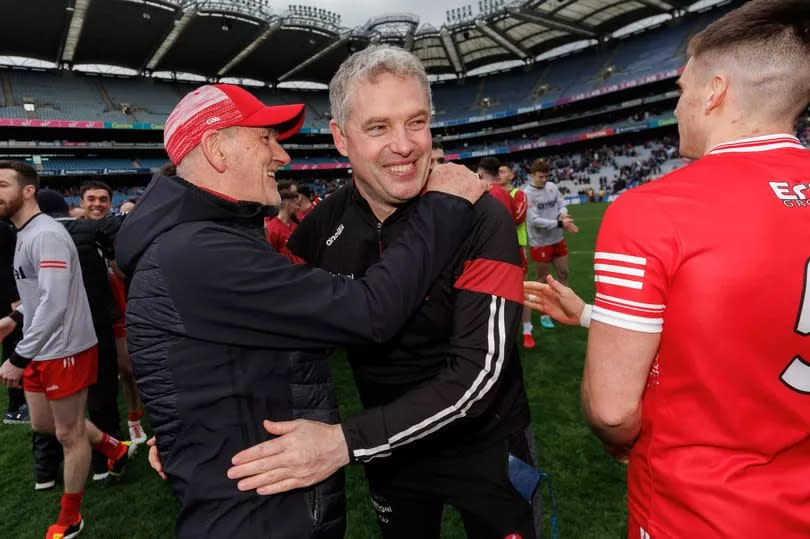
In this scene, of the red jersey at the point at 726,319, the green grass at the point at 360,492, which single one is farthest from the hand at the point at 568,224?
the red jersey at the point at 726,319

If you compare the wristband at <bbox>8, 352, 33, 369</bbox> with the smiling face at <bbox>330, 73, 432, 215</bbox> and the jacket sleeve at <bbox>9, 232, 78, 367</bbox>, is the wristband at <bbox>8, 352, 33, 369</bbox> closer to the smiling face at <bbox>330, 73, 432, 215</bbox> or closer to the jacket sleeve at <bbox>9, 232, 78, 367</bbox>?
the jacket sleeve at <bbox>9, 232, 78, 367</bbox>

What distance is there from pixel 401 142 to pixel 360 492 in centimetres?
310

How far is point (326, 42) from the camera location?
3747 centimetres

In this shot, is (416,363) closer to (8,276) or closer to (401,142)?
(401,142)

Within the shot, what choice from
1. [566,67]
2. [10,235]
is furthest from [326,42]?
[10,235]

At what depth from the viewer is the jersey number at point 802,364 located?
108 centimetres

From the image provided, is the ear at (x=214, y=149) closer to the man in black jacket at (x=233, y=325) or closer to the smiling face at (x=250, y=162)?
the smiling face at (x=250, y=162)

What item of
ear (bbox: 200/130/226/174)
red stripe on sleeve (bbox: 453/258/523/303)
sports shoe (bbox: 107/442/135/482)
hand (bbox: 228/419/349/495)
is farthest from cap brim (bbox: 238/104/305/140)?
sports shoe (bbox: 107/442/135/482)

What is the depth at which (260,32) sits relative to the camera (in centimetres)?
3416

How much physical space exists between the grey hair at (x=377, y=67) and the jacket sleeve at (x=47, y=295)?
2.84 meters

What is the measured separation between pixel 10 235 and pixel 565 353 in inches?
266

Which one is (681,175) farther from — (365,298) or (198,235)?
(198,235)

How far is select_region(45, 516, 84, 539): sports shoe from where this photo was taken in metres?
3.34

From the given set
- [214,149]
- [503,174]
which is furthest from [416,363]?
[503,174]
